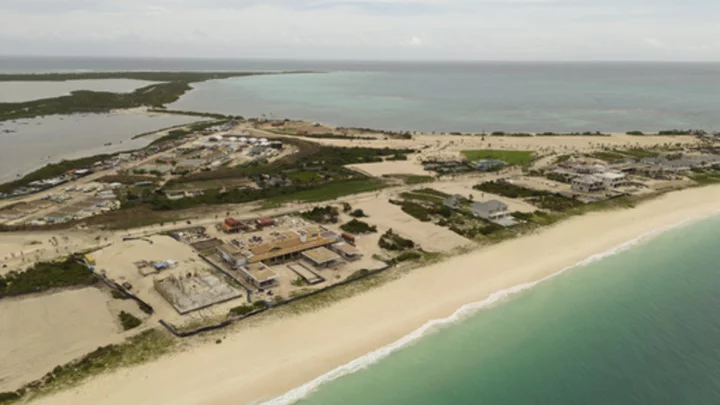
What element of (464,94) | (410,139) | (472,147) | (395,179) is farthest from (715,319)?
(464,94)

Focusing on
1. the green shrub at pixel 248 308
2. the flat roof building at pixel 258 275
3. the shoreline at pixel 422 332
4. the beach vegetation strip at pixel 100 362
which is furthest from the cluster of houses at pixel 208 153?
the shoreline at pixel 422 332

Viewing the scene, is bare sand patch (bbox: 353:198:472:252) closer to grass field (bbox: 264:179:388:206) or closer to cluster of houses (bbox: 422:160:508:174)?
grass field (bbox: 264:179:388:206)

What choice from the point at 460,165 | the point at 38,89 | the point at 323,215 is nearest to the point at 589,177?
the point at 460,165

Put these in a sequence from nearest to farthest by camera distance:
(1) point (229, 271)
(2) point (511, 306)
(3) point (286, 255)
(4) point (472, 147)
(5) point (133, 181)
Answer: (2) point (511, 306) < (1) point (229, 271) < (3) point (286, 255) < (5) point (133, 181) < (4) point (472, 147)

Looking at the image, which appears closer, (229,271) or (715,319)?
(715,319)

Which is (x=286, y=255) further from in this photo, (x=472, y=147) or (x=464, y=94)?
(x=464, y=94)

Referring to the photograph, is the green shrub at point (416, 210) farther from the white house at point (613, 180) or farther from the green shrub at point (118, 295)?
the green shrub at point (118, 295)
